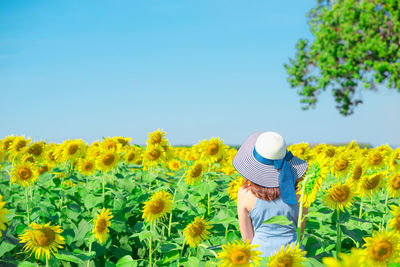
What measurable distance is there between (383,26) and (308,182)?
19346mm

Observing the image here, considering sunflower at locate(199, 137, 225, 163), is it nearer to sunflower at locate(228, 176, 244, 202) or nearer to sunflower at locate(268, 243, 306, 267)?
sunflower at locate(228, 176, 244, 202)

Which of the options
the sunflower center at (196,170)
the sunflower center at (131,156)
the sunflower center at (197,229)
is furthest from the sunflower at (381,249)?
the sunflower center at (131,156)

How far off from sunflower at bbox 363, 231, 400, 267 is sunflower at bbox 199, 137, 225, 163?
3.00 m

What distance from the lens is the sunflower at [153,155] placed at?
5043mm

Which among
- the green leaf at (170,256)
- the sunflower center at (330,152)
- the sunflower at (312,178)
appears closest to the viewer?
the sunflower at (312,178)

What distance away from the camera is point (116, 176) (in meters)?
5.05

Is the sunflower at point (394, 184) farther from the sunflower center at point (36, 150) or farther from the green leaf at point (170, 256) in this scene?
the sunflower center at point (36, 150)

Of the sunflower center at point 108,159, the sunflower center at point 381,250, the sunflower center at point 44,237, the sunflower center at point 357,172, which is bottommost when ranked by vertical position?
the sunflower center at point 381,250

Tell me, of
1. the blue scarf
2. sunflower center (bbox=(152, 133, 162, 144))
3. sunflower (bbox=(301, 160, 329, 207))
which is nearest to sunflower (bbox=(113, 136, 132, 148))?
sunflower center (bbox=(152, 133, 162, 144))

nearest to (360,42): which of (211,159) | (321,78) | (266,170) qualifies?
(321,78)

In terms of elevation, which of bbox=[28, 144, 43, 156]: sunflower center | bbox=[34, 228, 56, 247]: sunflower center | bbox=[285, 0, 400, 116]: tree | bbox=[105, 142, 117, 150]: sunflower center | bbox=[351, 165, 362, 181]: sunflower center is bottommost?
bbox=[34, 228, 56, 247]: sunflower center

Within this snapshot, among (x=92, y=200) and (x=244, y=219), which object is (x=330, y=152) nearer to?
(x=244, y=219)

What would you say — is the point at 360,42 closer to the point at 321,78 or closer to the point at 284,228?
the point at 321,78

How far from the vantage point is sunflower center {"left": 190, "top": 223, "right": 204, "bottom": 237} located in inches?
114
